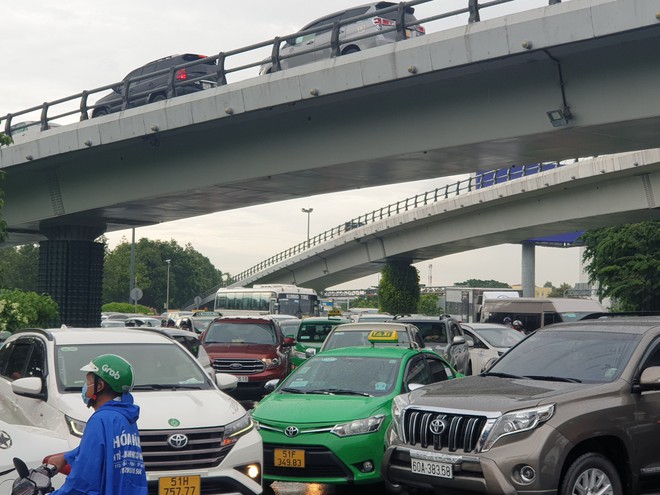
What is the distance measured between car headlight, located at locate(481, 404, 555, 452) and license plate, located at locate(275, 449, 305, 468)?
2292 mm

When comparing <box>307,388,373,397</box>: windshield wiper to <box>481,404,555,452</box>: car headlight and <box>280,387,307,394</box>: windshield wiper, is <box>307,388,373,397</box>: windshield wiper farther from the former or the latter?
<box>481,404,555,452</box>: car headlight

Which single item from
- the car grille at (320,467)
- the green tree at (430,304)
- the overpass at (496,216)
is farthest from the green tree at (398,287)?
the car grille at (320,467)

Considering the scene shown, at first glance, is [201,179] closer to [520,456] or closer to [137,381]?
[137,381]

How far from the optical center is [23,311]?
19094mm

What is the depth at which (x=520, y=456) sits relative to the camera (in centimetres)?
737

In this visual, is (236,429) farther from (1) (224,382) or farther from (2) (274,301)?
(2) (274,301)

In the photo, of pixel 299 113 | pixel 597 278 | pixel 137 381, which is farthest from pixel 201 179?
pixel 597 278

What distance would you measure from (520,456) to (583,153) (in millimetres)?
16269

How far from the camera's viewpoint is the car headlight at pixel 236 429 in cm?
819

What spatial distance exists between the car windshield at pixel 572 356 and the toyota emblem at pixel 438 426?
1203 mm

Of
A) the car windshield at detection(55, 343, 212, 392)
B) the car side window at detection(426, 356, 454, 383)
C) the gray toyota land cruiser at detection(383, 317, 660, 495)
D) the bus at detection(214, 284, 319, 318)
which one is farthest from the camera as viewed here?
the bus at detection(214, 284, 319, 318)

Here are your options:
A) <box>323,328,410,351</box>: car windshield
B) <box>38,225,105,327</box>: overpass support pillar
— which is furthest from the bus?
<box>323,328,410,351</box>: car windshield

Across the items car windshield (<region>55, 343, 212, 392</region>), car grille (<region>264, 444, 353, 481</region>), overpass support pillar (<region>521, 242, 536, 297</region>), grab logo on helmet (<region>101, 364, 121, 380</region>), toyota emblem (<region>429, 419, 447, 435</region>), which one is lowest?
car grille (<region>264, 444, 353, 481</region>)

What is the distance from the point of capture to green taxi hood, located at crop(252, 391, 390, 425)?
31.2 ft
